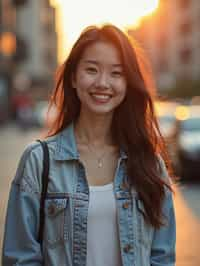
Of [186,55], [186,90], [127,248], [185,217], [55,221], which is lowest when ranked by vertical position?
[185,217]

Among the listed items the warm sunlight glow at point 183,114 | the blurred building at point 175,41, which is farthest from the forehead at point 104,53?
the blurred building at point 175,41

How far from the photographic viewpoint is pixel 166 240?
2721mm

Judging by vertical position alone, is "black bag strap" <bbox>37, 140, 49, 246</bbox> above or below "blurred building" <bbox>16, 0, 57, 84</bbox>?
below

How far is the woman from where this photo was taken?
251cm

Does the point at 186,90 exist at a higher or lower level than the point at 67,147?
higher

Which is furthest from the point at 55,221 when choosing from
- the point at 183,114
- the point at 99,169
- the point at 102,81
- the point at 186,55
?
the point at 186,55

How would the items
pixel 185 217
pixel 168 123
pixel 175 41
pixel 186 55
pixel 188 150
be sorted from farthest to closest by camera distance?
pixel 175 41 < pixel 186 55 < pixel 168 123 < pixel 188 150 < pixel 185 217

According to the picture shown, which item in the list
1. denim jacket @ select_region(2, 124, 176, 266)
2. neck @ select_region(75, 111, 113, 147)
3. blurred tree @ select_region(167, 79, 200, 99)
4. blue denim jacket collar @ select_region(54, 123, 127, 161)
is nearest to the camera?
denim jacket @ select_region(2, 124, 176, 266)

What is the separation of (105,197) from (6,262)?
448 millimetres

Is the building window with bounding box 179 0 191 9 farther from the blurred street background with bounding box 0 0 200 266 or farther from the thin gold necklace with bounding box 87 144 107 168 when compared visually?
the thin gold necklace with bounding box 87 144 107 168

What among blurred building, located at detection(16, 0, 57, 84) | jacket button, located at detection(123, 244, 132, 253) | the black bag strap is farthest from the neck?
blurred building, located at detection(16, 0, 57, 84)

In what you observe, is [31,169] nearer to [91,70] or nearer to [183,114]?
[91,70]

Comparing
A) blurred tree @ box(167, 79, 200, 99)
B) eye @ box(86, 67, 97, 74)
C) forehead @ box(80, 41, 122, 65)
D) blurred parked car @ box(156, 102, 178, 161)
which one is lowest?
eye @ box(86, 67, 97, 74)

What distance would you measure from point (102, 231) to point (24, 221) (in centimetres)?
30
